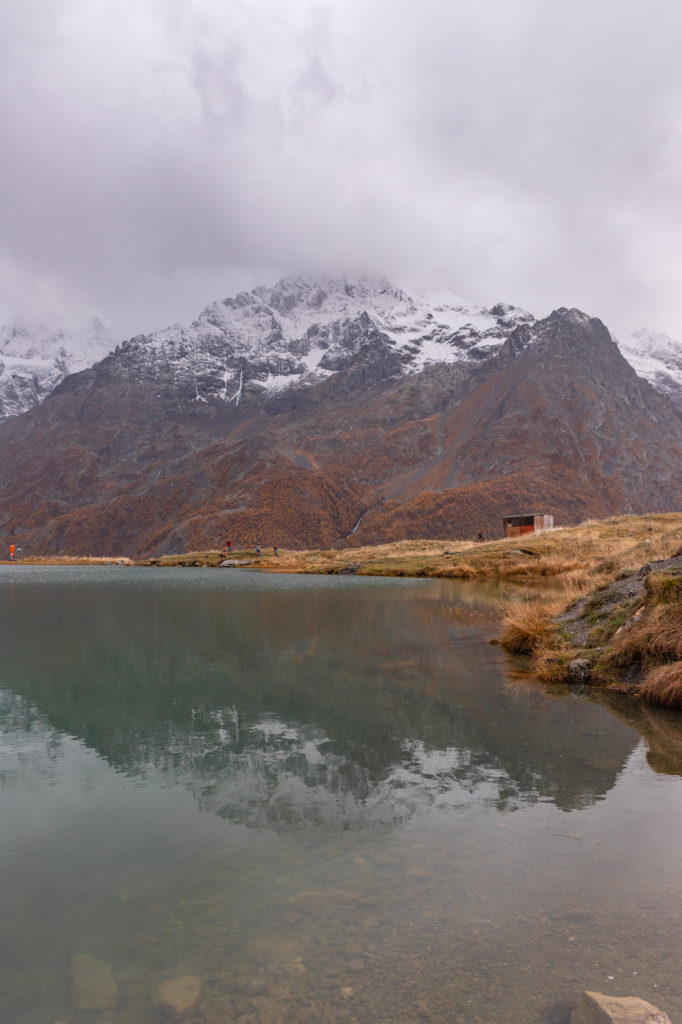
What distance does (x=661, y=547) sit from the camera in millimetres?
25469

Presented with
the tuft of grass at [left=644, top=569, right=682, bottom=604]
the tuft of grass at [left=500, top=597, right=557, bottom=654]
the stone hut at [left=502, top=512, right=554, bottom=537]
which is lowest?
the tuft of grass at [left=500, top=597, right=557, bottom=654]

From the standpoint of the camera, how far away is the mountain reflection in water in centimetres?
880

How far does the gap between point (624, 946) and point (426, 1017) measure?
6.38ft

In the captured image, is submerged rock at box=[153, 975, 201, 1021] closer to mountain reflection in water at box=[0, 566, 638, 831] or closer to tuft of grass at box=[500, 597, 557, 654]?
mountain reflection in water at box=[0, 566, 638, 831]

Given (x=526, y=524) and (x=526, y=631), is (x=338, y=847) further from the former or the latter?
(x=526, y=524)

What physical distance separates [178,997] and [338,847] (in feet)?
9.00

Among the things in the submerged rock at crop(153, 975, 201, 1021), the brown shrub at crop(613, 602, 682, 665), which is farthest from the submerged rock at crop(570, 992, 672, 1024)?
the brown shrub at crop(613, 602, 682, 665)

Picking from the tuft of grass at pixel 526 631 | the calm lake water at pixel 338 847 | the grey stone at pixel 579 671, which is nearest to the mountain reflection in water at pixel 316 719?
the calm lake water at pixel 338 847

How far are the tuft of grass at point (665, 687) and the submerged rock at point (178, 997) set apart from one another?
1157cm

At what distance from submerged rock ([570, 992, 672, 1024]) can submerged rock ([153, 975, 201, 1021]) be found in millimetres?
2773

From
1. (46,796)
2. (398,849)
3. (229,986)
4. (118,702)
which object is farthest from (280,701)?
(229,986)

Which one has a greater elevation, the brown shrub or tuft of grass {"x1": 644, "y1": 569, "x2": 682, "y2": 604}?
tuft of grass {"x1": 644, "y1": 569, "x2": 682, "y2": 604}

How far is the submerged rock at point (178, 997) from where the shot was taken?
4.45 m

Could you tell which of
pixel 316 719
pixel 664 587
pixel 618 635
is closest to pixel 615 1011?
pixel 316 719
